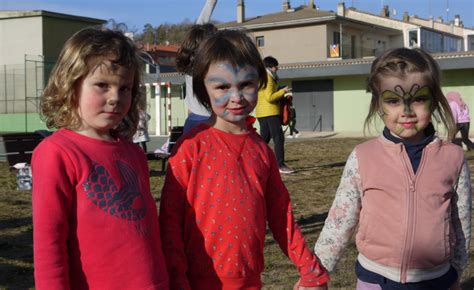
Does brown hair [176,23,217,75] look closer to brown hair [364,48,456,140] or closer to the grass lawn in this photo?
brown hair [364,48,456,140]

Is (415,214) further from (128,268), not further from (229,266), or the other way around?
(128,268)

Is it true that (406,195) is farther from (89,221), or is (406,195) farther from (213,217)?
(89,221)

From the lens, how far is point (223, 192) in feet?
7.71

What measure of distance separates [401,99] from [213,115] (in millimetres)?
897

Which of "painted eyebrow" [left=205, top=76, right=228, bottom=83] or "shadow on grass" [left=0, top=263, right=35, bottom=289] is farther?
"shadow on grass" [left=0, top=263, right=35, bottom=289]

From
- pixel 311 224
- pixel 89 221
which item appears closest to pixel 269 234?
pixel 311 224

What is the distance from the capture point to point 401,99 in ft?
9.49

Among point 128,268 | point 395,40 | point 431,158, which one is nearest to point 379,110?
point 431,158

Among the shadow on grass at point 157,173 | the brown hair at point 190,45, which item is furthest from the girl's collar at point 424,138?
the shadow on grass at point 157,173

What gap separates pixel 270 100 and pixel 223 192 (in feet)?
27.6

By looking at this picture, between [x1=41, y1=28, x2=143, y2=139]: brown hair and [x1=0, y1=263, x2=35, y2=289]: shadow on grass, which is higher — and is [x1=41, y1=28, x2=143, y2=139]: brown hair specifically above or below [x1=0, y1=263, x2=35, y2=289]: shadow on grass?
above

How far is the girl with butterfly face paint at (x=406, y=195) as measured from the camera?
2.75m

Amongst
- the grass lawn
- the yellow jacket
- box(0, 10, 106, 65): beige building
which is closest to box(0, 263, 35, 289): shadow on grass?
the grass lawn

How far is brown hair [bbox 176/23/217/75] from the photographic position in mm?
3230
